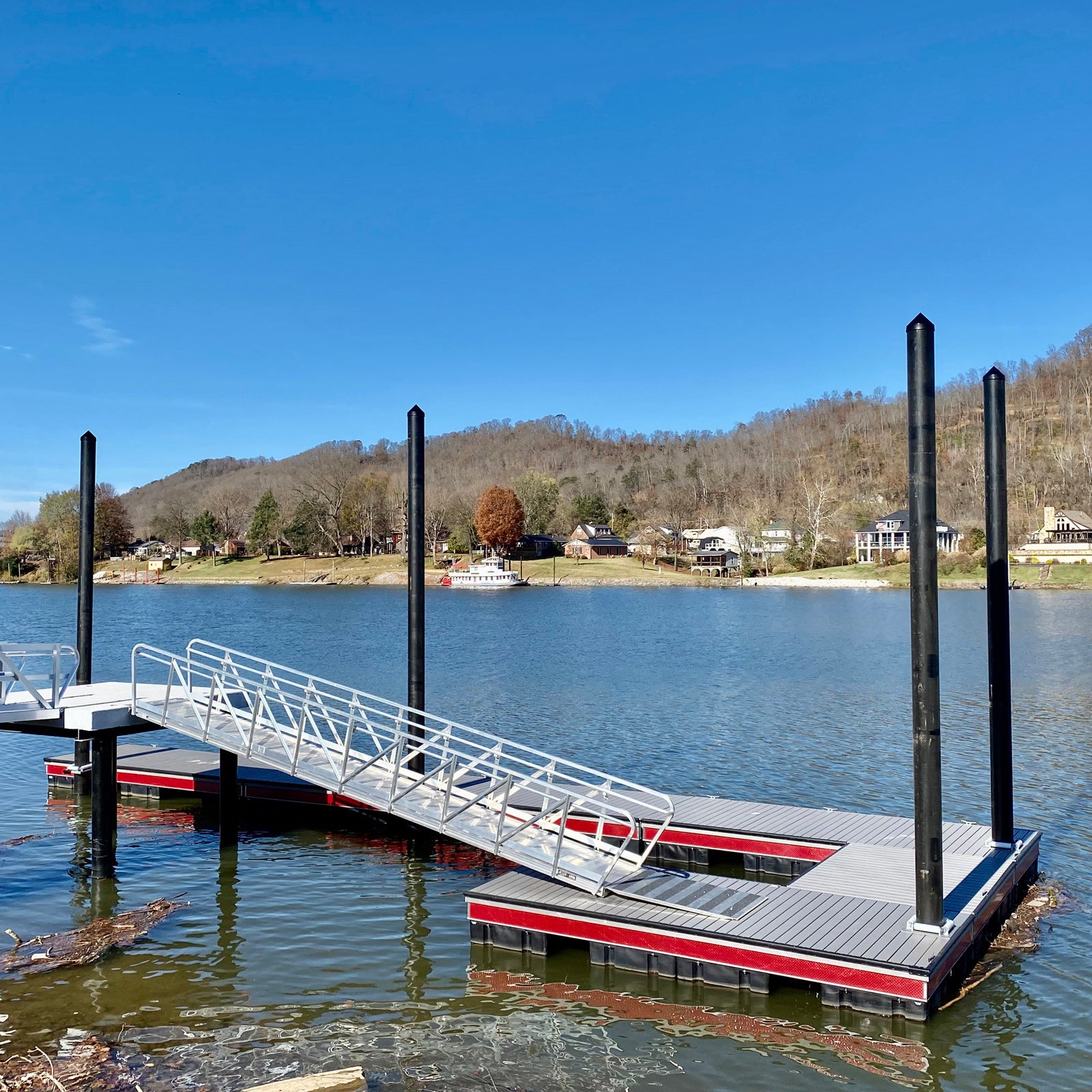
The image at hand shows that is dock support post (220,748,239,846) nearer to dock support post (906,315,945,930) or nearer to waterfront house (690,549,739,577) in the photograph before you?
dock support post (906,315,945,930)

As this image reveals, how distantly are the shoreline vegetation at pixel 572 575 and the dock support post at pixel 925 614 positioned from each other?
93.1m

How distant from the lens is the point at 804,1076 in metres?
8.45

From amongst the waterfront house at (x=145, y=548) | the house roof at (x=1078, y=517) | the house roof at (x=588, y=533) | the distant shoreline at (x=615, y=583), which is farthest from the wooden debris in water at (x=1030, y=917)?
the waterfront house at (x=145, y=548)

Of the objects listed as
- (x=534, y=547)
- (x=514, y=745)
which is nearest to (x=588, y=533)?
(x=534, y=547)

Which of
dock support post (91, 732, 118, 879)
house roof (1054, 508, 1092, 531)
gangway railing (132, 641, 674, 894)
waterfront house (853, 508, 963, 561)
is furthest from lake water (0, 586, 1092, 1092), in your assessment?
house roof (1054, 508, 1092, 531)

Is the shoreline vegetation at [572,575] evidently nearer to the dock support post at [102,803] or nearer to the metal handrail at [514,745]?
the metal handrail at [514,745]

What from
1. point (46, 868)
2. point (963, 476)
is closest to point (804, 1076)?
point (46, 868)

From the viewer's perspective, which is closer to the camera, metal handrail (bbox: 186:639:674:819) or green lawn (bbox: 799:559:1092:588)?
metal handrail (bbox: 186:639:674:819)

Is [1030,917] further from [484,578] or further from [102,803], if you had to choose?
[484,578]

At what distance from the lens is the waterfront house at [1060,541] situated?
10525cm

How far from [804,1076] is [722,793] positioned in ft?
32.9

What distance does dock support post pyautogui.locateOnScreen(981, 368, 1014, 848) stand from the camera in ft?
40.0

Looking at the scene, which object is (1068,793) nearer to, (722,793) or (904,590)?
(722,793)

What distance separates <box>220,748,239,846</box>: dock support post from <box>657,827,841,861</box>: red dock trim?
6.68m
